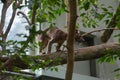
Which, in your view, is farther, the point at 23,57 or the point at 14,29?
the point at 14,29

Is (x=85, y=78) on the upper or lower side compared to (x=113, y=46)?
lower

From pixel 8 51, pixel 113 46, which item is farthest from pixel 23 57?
pixel 113 46

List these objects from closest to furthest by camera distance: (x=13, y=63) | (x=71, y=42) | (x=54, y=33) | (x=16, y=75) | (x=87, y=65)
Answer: (x=71, y=42) < (x=13, y=63) < (x=16, y=75) < (x=54, y=33) < (x=87, y=65)

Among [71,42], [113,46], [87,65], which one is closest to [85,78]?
[87,65]

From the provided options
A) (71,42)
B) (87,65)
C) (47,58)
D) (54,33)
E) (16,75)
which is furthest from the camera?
(87,65)

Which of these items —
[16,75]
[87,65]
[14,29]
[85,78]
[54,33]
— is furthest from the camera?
[87,65]

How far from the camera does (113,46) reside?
2373mm

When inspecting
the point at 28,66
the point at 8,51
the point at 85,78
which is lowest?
the point at 85,78

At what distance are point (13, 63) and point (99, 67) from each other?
145 inches

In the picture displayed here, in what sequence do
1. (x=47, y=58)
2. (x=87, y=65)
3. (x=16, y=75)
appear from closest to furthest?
(x=47, y=58)
(x=16, y=75)
(x=87, y=65)

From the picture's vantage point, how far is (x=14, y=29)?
12.6ft

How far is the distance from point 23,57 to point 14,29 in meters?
1.90

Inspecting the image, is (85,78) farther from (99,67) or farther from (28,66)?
(28,66)

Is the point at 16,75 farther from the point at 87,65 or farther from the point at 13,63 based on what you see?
the point at 87,65
